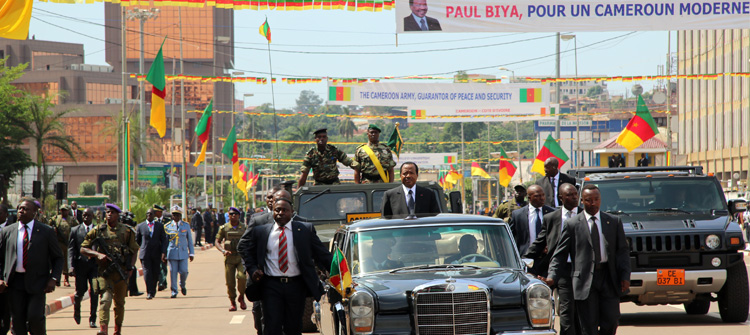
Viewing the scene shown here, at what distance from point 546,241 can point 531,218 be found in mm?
1675

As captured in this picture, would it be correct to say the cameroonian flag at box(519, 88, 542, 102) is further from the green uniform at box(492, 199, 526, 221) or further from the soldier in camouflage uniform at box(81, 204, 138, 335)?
the soldier in camouflage uniform at box(81, 204, 138, 335)

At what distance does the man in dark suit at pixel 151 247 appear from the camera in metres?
19.7

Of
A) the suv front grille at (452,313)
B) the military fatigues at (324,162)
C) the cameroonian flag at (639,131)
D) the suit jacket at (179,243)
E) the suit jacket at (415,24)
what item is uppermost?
the suit jacket at (415,24)

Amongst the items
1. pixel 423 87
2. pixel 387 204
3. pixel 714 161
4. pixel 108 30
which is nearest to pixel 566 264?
pixel 387 204

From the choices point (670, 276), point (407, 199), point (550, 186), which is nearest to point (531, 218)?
point (407, 199)

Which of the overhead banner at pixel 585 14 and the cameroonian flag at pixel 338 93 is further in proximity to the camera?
the cameroonian flag at pixel 338 93

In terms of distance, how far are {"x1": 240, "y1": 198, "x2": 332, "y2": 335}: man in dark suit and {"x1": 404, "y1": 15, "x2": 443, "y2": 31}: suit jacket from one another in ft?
30.5

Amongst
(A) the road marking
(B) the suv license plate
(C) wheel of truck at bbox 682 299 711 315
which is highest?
(B) the suv license plate

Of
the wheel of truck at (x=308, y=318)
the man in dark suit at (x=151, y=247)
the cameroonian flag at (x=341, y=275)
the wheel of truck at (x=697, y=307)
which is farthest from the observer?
the man in dark suit at (x=151, y=247)

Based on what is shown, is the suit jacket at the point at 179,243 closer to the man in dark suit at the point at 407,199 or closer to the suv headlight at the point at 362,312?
the man in dark suit at the point at 407,199

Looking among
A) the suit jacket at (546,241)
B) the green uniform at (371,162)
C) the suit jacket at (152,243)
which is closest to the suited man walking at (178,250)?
the suit jacket at (152,243)

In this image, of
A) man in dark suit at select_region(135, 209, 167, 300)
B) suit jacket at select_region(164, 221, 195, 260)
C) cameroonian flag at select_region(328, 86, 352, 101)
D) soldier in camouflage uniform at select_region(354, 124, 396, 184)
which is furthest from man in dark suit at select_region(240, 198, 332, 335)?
cameroonian flag at select_region(328, 86, 352, 101)

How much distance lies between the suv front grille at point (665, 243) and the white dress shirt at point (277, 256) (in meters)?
4.95

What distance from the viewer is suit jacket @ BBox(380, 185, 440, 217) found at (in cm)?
1206
